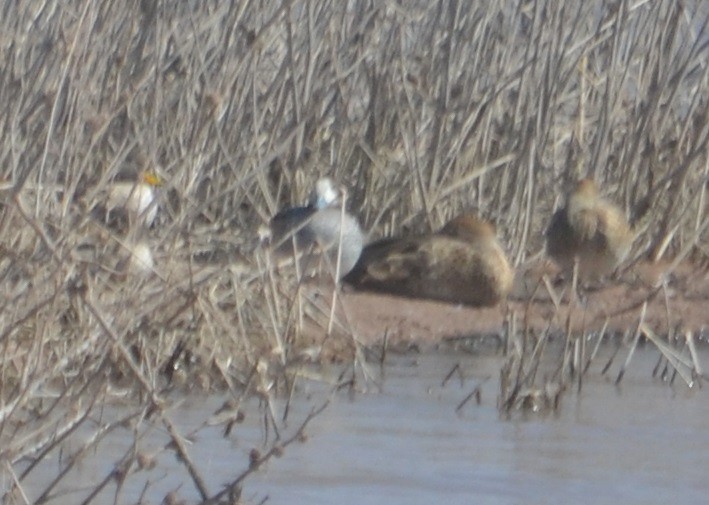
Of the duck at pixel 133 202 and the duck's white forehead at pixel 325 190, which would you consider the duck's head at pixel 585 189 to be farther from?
the duck at pixel 133 202

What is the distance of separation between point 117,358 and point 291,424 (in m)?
0.93

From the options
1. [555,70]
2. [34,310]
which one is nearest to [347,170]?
[555,70]

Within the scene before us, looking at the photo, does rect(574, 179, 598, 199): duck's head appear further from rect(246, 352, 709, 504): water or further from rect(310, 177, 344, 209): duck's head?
rect(246, 352, 709, 504): water

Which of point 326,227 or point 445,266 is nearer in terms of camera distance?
point 326,227

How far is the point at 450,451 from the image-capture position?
663 cm

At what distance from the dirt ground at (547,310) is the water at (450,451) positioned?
1.09 metres

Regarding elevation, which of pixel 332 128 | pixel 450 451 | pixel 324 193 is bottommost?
pixel 450 451

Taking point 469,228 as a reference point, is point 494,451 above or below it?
below

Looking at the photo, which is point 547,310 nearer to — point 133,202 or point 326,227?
point 326,227

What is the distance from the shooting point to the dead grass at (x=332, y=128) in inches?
264

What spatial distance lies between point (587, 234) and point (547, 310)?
1.38 feet

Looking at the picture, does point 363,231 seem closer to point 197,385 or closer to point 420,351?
point 420,351

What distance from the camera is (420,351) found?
8.91 meters

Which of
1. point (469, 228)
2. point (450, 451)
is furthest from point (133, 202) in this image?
point (469, 228)
